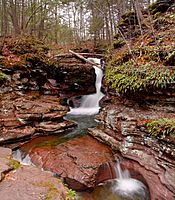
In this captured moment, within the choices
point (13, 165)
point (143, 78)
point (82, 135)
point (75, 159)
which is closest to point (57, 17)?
point (82, 135)

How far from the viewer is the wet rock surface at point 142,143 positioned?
4896 millimetres

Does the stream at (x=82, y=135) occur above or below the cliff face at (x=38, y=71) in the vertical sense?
below

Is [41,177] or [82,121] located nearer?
[41,177]

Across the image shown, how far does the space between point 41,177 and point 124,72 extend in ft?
15.4

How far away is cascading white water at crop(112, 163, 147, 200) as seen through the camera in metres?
5.15

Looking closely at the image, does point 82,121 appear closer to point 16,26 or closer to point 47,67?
point 47,67

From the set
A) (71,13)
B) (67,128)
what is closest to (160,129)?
(67,128)

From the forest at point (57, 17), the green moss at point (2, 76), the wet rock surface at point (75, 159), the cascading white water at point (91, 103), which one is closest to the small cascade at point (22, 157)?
the wet rock surface at point (75, 159)

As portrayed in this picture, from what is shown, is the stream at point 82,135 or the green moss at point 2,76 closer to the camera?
the stream at point 82,135

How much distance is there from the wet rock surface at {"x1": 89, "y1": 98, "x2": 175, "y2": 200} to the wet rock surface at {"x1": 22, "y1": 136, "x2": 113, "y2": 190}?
0.45 m

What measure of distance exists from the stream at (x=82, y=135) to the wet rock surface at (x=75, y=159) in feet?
0.68

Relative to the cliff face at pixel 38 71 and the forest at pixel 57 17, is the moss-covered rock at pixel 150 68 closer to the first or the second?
the forest at pixel 57 17

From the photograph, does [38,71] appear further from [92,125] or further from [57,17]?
[57,17]

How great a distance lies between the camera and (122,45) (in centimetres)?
1069
